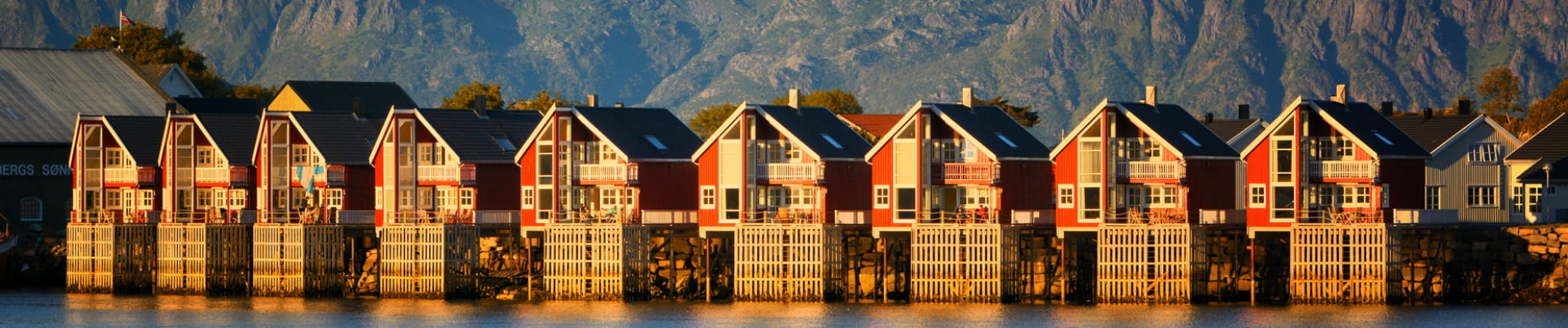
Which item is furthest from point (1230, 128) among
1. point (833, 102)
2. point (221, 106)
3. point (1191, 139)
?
point (833, 102)

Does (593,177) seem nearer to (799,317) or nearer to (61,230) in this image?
(799,317)

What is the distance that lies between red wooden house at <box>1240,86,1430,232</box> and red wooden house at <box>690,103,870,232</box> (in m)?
14.4

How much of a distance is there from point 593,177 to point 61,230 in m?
34.4

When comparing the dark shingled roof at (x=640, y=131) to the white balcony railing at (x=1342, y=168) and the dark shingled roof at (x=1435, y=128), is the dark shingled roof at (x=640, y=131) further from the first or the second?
the dark shingled roof at (x=1435, y=128)

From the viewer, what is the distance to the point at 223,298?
105 meters

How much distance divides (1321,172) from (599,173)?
87.9 feet

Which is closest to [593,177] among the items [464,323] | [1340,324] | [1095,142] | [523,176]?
[523,176]

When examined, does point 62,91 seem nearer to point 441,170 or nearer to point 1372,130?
point 441,170

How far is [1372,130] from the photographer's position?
92688mm

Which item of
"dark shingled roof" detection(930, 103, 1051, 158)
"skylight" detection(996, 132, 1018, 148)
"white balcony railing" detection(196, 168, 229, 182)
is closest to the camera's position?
"dark shingled roof" detection(930, 103, 1051, 158)

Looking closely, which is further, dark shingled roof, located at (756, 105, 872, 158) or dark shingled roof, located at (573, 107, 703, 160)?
dark shingled roof, located at (573, 107, 703, 160)

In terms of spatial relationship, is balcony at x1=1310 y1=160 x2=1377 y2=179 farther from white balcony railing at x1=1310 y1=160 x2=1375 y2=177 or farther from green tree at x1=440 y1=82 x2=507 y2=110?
green tree at x1=440 y1=82 x2=507 y2=110

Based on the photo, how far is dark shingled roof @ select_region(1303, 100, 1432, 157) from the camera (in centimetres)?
9062

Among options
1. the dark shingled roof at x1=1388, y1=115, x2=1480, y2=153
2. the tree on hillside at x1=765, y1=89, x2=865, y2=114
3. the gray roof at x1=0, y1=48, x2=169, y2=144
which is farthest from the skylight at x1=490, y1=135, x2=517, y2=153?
the tree on hillside at x1=765, y1=89, x2=865, y2=114
